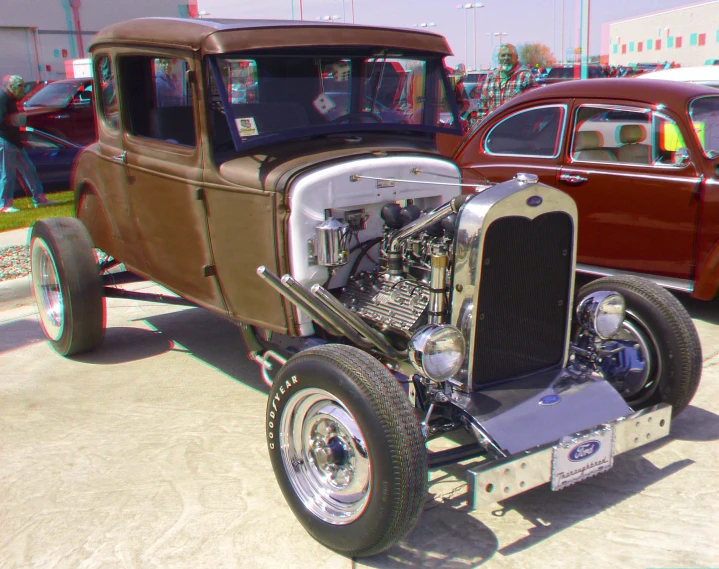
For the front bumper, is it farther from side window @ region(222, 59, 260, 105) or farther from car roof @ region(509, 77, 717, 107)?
car roof @ region(509, 77, 717, 107)

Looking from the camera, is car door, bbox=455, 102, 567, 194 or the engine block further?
car door, bbox=455, 102, 567, 194

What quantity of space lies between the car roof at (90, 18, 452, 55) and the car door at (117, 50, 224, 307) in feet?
0.35

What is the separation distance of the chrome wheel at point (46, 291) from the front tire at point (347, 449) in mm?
2635

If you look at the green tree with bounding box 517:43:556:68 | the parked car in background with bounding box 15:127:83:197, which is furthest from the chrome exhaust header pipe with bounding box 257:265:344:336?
the green tree with bounding box 517:43:556:68

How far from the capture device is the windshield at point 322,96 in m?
3.73

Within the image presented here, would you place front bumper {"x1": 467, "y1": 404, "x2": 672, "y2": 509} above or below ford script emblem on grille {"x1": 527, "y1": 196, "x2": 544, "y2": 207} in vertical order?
below

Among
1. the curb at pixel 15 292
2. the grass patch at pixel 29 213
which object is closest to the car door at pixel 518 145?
the curb at pixel 15 292

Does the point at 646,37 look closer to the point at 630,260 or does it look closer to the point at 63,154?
the point at 63,154

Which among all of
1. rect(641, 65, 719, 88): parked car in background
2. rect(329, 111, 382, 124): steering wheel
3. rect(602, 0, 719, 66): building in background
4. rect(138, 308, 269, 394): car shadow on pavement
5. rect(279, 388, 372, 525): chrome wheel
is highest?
rect(602, 0, 719, 66): building in background

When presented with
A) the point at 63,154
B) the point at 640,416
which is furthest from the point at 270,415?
the point at 63,154

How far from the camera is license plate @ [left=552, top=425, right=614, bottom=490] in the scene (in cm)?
282

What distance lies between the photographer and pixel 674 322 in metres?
3.55

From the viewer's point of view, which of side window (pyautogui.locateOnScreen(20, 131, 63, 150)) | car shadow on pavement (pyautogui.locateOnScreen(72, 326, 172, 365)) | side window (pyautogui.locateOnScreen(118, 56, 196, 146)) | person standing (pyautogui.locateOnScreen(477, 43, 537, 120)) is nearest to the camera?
side window (pyautogui.locateOnScreen(118, 56, 196, 146))

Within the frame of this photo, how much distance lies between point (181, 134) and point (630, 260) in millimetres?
3279
